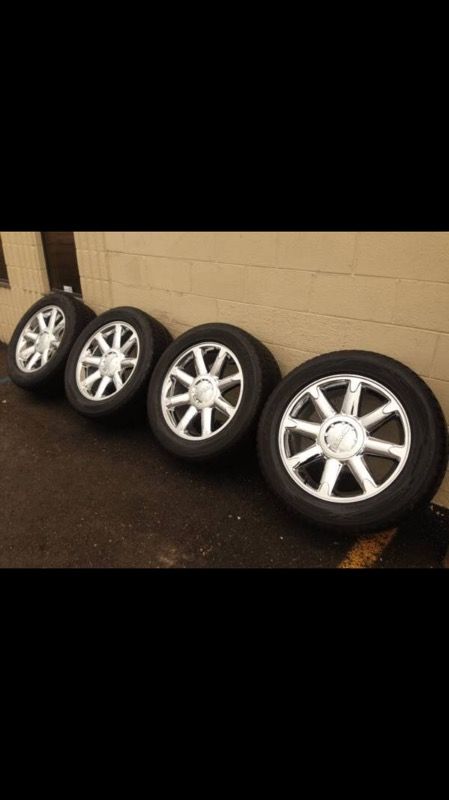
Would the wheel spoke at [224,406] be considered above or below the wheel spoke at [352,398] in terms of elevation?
below

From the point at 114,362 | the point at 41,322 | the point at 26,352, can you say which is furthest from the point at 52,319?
the point at 114,362

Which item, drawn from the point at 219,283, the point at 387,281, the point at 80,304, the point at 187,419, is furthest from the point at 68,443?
the point at 387,281

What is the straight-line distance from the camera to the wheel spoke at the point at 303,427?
2366mm

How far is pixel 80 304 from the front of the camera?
12.6 feet

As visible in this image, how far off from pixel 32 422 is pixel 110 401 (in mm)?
857

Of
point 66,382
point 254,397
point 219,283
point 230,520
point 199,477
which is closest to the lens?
point 230,520

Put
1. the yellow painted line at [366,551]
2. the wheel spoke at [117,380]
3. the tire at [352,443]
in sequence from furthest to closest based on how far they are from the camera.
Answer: the wheel spoke at [117,380] < the yellow painted line at [366,551] < the tire at [352,443]

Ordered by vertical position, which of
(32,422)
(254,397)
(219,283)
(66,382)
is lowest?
(32,422)

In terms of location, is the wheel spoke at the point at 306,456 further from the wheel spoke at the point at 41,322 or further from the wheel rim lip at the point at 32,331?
the wheel spoke at the point at 41,322

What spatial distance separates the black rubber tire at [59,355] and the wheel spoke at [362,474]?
2.46m

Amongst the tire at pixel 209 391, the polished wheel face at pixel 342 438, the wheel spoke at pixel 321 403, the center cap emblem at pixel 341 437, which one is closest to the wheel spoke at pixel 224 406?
the tire at pixel 209 391

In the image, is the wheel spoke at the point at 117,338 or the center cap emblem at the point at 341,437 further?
the wheel spoke at the point at 117,338

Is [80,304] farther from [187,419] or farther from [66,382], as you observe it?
[187,419]

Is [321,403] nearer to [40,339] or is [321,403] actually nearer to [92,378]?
[92,378]
